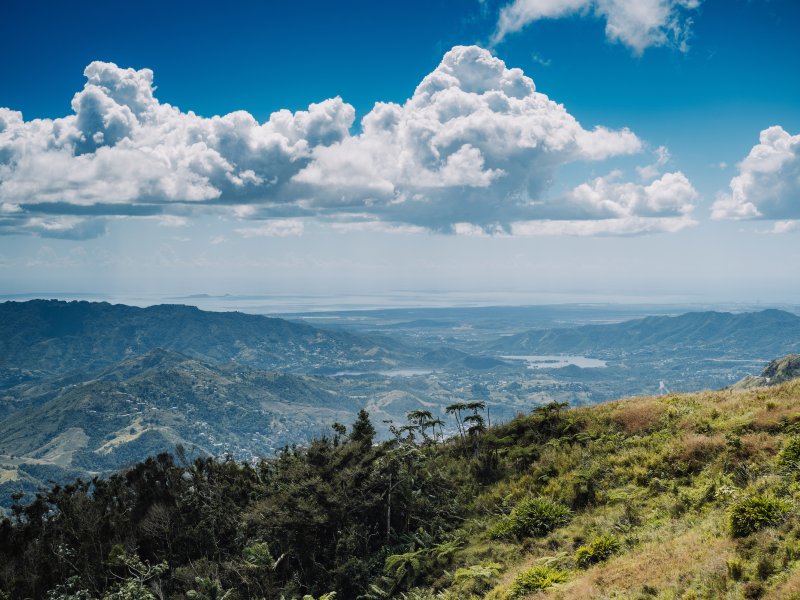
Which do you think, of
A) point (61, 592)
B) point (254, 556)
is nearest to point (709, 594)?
point (254, 556)

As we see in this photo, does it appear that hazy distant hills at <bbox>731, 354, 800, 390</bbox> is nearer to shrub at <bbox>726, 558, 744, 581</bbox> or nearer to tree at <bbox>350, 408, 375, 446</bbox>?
tree at <bbox>350, 408, 375, 446</bbox>

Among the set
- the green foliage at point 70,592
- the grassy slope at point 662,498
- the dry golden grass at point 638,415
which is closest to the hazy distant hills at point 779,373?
the dry golden grass at point 638,415

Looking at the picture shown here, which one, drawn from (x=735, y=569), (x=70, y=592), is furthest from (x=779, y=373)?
(x=70, y=592)

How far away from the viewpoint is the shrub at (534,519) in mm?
23906

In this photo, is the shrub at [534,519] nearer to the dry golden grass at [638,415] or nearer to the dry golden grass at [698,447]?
the dry golden grass at [698,447]

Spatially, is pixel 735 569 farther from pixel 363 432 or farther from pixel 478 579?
pixel 363 432

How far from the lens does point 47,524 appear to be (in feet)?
165

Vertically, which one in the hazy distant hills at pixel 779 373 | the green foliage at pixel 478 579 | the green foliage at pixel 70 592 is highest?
the green foliage at pixel 478 579

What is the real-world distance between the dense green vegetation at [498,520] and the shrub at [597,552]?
6cm

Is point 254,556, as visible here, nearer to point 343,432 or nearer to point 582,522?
point 343,432

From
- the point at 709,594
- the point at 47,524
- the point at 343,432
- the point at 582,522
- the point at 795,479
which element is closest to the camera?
the point at 709,594

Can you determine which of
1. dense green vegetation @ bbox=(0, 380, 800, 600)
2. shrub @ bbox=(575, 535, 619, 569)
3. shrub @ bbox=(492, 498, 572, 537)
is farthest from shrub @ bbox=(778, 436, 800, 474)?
shrub @ bbox=(492, 498, 572, 537)

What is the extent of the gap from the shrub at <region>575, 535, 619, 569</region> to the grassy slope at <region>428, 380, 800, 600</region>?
36 centimetres

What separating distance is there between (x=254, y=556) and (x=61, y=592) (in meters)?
15.1
